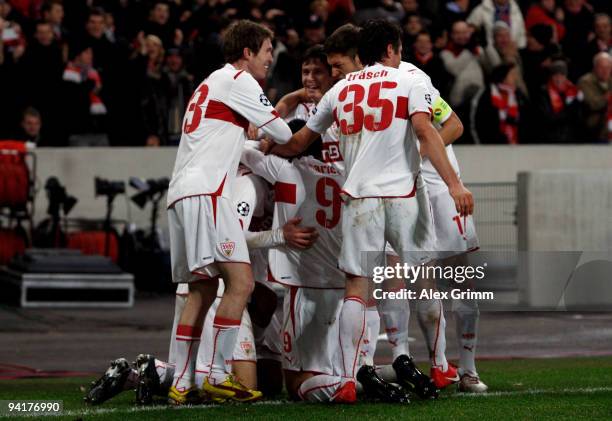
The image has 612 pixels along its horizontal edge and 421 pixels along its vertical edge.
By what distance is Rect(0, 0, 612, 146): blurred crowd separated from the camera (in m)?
16.6

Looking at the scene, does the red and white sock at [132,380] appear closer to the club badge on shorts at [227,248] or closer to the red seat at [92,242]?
the club badge on shorts at [227,248]

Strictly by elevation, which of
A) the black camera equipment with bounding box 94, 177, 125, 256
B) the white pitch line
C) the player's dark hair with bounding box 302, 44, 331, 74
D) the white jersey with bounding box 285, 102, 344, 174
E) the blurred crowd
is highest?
the blurred crowd

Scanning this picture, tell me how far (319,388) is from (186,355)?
0.82 metres

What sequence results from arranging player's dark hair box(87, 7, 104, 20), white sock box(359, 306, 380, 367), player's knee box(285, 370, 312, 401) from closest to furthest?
player's knee box(285, 370, 312, 401), white sock box(359, 306, 380, 367), player's dark hair box(87, 7, 104, 20)

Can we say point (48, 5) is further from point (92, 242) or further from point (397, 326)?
→ point (397, 326)

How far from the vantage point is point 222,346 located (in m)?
7.57

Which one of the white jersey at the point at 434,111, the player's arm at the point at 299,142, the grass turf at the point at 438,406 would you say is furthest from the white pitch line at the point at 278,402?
the player's arm at the point at 299,142

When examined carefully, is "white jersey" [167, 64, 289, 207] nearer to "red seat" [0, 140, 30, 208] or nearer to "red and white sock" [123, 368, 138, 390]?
"red and white sock" [123, 368, 138, 390]

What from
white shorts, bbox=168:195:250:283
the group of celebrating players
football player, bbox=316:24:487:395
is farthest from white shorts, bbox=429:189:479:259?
white shorts, bbox=168:195:250:283

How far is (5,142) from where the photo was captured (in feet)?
51.3

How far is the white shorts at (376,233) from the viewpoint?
25.2ft

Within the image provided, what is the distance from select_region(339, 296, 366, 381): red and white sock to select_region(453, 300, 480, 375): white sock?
40.7 inches

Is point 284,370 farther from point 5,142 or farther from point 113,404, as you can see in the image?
point 5,142

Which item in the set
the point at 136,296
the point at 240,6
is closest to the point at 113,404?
the point at 136,296
